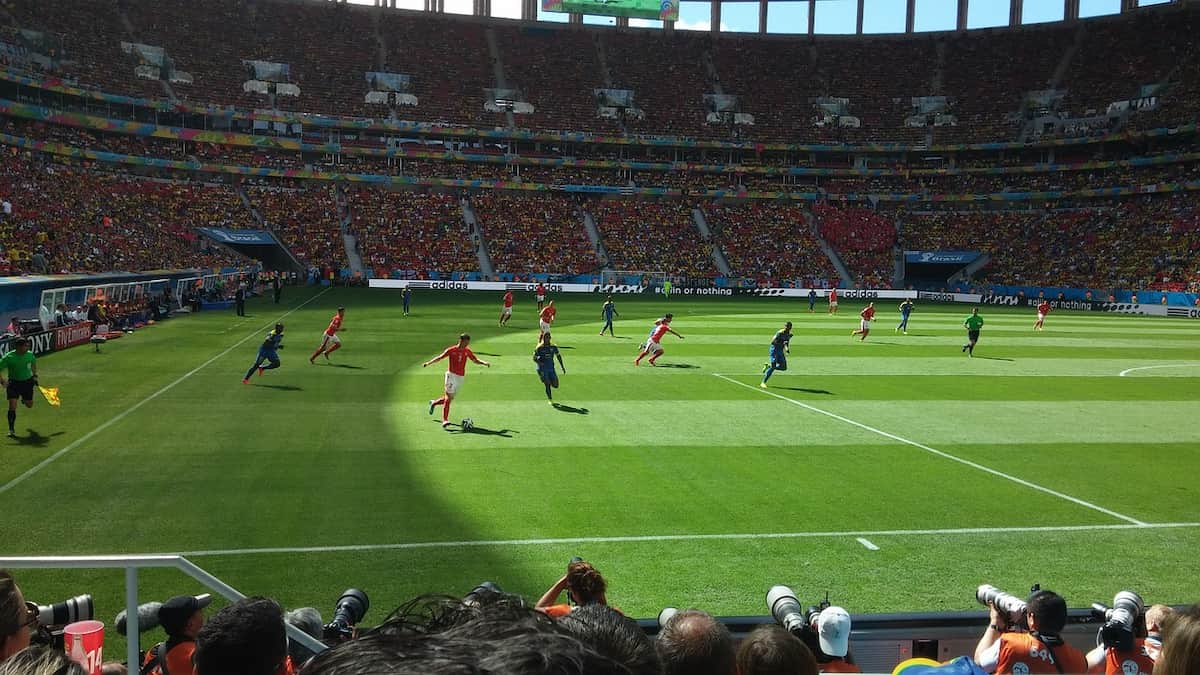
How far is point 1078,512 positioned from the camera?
12391mm

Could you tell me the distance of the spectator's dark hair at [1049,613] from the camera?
4.93 m

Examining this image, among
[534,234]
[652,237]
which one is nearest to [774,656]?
[534,234]

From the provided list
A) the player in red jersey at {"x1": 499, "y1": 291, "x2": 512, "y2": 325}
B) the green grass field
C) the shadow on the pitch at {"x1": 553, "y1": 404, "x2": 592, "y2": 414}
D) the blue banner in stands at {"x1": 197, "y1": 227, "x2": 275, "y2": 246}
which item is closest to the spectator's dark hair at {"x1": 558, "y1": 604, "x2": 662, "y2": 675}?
the green grass field

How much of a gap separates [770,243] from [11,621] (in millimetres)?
79311

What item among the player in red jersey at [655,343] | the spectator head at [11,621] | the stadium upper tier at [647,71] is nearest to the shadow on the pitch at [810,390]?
the player in red jersey at [655,343]

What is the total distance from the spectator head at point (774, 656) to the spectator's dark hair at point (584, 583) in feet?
6.36

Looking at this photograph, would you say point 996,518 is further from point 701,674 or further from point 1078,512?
point 701,674

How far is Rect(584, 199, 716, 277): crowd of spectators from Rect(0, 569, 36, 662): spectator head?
234 feet

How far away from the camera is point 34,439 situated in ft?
51.1

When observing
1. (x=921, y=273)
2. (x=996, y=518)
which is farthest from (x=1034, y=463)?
(x=921, y=273)

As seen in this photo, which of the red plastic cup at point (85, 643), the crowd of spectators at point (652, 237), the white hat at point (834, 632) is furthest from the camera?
the crowd of spectators at point (652, 237)

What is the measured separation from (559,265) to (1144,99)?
187 feet

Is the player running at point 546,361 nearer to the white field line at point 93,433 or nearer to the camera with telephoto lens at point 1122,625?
the white field line at point 93,433

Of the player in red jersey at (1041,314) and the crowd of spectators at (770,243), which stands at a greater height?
the crowd of spectators at (770,243)
